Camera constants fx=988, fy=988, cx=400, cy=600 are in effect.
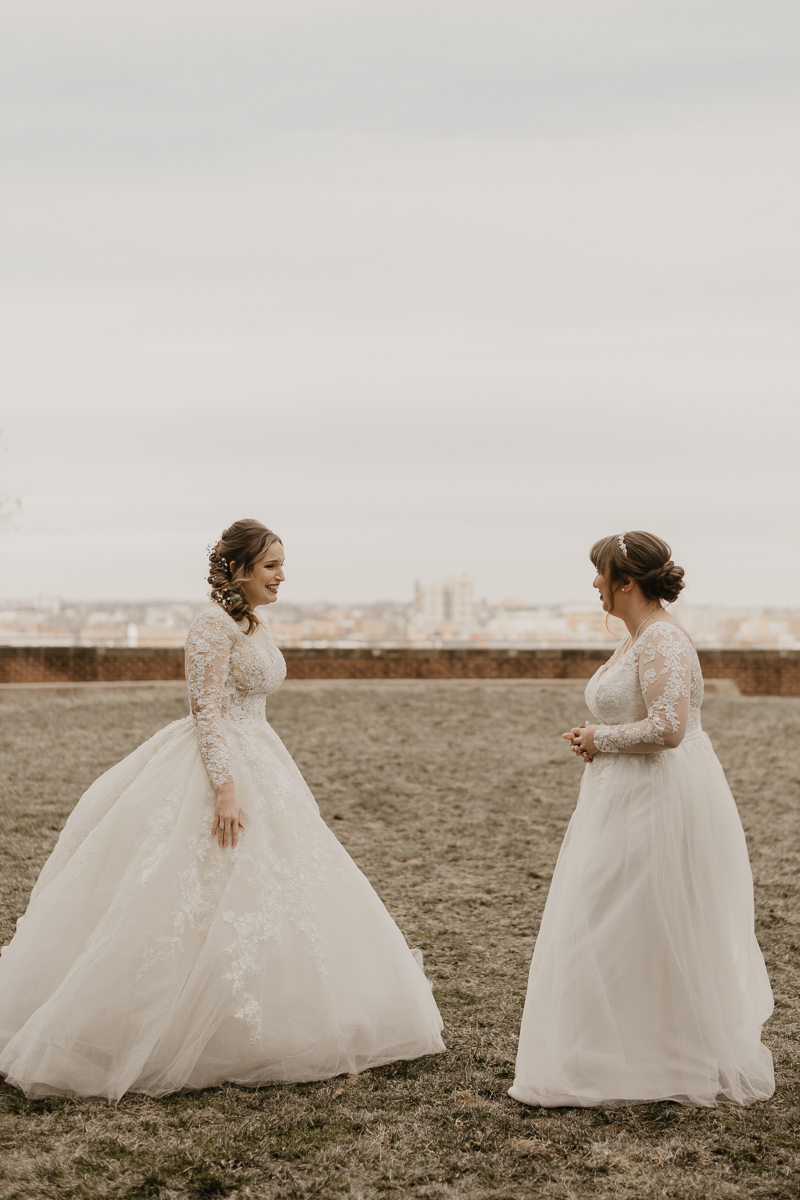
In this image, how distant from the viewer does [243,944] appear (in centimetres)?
339

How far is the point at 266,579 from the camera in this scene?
3770mm

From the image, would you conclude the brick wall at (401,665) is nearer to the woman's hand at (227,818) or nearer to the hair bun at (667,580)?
the woman's hand at (227,818)

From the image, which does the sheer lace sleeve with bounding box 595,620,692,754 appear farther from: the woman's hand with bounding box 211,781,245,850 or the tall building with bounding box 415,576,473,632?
the tall building with bounding box 415,576,473,632

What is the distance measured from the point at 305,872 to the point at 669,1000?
1328mm

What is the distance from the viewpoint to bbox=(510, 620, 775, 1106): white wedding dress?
3.26 metres

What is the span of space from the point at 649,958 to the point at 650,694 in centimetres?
88

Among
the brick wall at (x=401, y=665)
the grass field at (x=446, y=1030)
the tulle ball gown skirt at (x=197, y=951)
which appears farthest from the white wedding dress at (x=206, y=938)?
the brick wall at (x=401, y=665)

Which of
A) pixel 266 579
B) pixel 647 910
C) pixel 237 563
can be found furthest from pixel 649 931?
pixel 237 563

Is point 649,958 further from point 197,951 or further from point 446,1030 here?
point 197,951

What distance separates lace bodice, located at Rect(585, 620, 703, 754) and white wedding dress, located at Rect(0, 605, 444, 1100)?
1159mm

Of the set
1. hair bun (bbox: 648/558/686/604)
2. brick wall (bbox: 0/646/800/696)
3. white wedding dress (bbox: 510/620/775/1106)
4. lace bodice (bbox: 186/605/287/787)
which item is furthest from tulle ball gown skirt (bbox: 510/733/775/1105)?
brick wall (bbox: 0/646/800/696)

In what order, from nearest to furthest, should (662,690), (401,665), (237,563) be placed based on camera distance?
1. (662,690)
2. (237,563)
3. (401,665)

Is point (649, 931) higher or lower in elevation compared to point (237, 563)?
lower

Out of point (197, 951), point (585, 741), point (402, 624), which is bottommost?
point (197, 951)
